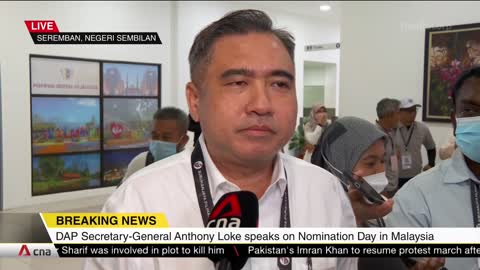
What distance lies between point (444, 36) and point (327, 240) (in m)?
0.72

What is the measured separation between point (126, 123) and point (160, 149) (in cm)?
16

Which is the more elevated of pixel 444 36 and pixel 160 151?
pixel 444 36

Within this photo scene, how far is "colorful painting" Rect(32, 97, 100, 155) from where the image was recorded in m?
0.95

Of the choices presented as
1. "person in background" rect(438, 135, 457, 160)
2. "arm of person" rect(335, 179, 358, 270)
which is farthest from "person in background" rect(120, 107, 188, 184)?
"person in background" rect(438, 135, 457, 160)

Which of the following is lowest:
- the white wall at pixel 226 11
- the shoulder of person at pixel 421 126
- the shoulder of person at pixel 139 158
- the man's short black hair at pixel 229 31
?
the shoulder of person at pixel 139 158

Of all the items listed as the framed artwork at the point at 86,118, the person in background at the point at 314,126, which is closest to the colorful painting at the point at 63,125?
the framed artwork at the point at 86,118

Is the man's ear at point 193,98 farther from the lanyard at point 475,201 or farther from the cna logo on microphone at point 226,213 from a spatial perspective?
the lanyard at point 475,201

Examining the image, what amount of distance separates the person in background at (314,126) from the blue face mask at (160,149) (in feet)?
1.62

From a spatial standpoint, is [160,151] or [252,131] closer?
[252,131]

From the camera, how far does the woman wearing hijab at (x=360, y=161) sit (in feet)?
3.12

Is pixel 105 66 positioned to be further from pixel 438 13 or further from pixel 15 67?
pixel 438 13

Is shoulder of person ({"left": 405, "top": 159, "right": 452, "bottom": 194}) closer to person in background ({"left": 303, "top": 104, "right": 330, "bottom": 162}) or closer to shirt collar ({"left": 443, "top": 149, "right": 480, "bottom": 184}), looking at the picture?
shirt collar ({"left": 443, "top": 149, "right": 480, "bottom": 184})

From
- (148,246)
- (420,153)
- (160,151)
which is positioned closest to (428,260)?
(420,153)

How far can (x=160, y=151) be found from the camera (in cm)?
126
